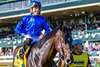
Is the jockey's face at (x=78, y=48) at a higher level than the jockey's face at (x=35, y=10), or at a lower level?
lower

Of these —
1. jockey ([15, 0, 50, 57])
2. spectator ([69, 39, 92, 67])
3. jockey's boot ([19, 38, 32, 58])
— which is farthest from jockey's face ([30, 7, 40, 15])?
spectator ([69, 39, 92, 67])

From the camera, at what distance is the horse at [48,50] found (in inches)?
184

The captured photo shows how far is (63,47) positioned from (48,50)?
57 centimetres

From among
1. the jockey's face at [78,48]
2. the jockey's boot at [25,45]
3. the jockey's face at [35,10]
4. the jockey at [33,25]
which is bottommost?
the jockey's face at [78,48]

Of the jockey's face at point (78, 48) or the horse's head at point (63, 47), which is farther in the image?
the jockey's face at point (78, 48)

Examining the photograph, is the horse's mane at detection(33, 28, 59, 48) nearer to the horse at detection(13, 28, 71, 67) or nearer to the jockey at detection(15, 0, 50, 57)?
the horse at detection(13, 28, 71, 67)

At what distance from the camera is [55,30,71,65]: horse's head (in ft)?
14.7

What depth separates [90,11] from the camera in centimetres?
2619

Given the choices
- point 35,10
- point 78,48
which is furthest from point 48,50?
point 78,48

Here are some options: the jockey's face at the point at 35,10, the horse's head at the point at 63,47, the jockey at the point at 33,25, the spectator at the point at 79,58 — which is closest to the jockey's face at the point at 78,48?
the spectator at the point at 79,58

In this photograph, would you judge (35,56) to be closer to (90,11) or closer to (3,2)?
(90,11)

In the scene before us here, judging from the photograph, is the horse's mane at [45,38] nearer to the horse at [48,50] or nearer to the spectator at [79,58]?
the horse at [48,50]

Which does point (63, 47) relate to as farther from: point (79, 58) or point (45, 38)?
point (79, 58)

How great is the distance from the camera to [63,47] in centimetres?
461
